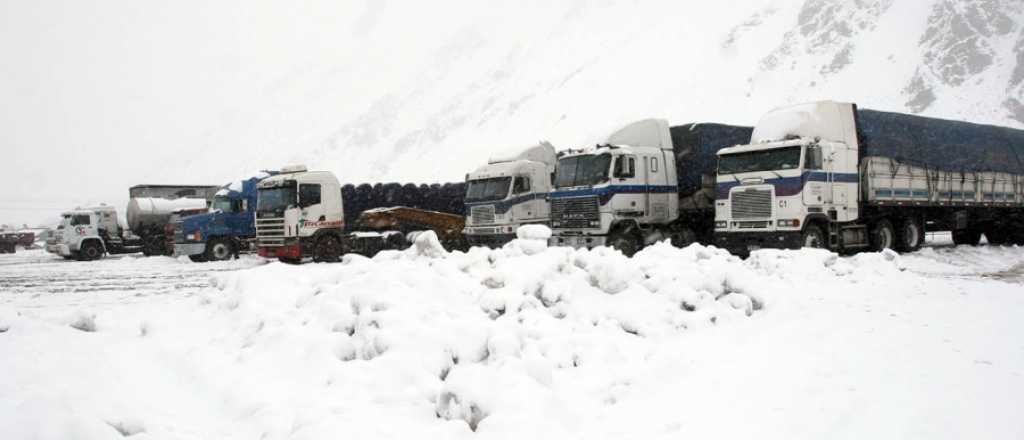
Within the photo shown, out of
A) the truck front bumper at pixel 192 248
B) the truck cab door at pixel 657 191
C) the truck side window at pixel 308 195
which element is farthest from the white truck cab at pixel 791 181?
the truck front bumper at pixel 192 248

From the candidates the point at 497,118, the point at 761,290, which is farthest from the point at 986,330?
the point at 497,118

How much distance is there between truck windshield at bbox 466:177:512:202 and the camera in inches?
766

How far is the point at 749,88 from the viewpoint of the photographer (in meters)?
80.4

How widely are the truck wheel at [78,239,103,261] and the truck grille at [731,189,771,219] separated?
25.8 m

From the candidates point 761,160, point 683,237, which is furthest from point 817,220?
point 683,237

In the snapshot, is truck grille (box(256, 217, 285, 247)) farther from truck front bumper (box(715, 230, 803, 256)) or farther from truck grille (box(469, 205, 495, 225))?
truck front bumper (box(715, 230, 803, 256))

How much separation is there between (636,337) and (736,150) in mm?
10202

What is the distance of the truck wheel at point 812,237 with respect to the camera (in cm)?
1488

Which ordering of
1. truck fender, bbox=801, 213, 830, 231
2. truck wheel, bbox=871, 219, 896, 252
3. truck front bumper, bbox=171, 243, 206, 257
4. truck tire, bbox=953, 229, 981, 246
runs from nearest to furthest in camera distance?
truck fender, bbox=801, 213, 830, 231 < truck wheel, bbox=871, 219, 896, 252 < truck tire, bbox=953, 229, 981, 246 < truck front bumper, bbox=171, 243, 206, 257

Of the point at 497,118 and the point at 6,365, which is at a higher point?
the point at 497,118

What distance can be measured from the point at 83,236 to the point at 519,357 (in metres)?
28.5

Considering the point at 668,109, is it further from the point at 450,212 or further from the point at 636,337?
the point at 636,337

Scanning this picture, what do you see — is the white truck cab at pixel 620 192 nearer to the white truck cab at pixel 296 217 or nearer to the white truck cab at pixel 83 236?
the white truck cab at pixel 296 217

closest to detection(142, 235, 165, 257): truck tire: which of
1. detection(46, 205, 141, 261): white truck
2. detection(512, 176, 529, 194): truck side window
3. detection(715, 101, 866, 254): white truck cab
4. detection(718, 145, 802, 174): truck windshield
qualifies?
detection(46, 205, 141, 261): white truck
